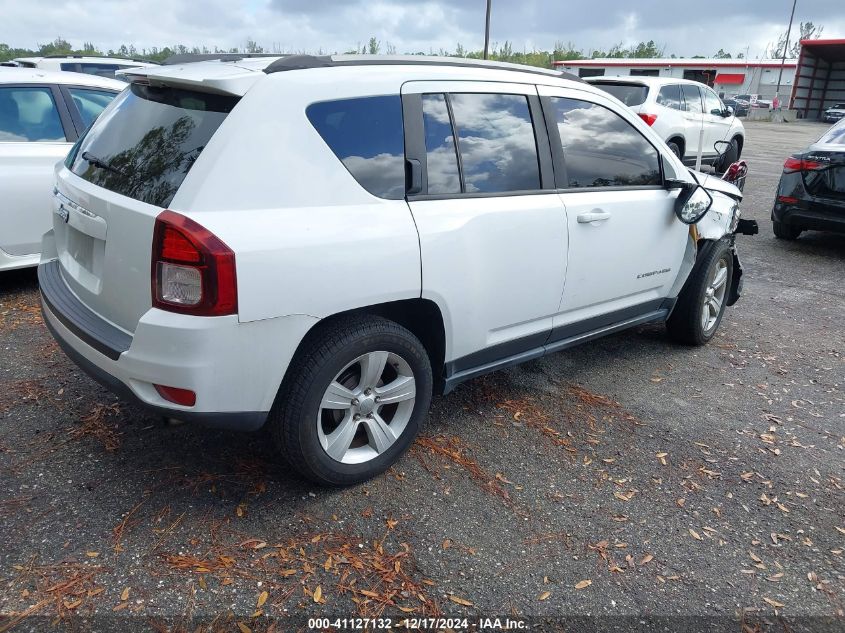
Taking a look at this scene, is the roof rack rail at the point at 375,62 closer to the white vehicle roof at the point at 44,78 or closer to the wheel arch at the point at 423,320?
the wheel arch at the point at 423,320

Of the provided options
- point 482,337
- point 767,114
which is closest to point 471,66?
point 482,337

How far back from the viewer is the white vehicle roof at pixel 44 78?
5285 mm

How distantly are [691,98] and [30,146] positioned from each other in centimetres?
1097

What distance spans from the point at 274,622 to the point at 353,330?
1123 mm

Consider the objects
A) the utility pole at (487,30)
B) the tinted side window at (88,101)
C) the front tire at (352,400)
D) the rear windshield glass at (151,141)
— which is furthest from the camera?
the utility pole at (487,30)

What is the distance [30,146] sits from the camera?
517 centimetres

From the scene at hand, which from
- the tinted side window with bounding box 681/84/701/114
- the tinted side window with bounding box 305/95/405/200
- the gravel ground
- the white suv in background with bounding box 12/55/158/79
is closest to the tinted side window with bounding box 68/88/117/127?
the gravel ground

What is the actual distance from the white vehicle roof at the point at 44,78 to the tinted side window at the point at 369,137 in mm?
3808

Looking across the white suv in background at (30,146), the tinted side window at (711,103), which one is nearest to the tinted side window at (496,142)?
the white suv in background at (30,146)

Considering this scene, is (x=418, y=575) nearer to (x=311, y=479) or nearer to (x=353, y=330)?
(x=311, y=479)

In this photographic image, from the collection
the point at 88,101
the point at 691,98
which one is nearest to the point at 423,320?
the point at 88,101

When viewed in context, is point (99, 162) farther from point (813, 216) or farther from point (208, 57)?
point (813, 216)

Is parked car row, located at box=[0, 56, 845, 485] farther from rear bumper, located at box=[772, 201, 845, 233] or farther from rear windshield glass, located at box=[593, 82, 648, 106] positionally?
rear windshield glass, located at box=[593, 82, 648, 106]

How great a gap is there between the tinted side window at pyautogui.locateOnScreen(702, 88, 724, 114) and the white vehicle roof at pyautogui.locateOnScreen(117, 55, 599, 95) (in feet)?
34.8
